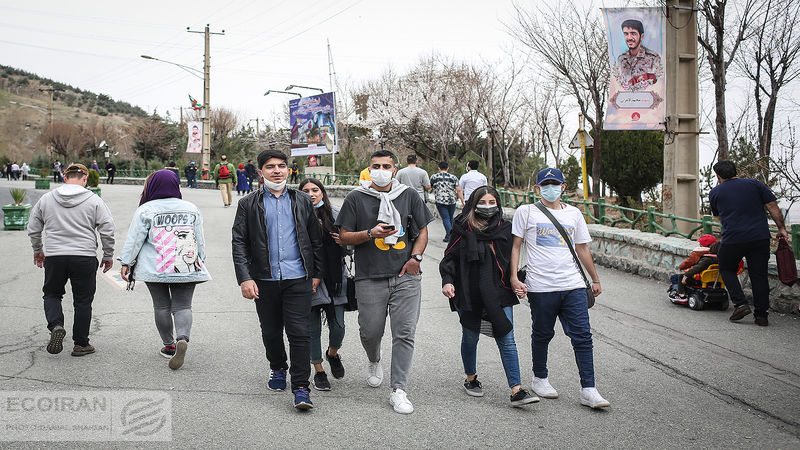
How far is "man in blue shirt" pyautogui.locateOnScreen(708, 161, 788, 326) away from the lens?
7.30 meters

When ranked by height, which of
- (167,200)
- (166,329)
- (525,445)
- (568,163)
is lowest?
(525,445)

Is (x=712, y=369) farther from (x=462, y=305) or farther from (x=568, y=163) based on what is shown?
(x=568, y=163)

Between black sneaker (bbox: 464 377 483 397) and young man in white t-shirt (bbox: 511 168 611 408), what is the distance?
408 mm

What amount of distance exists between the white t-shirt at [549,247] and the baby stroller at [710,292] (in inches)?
155

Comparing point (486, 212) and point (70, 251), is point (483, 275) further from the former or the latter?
point (70, 251)

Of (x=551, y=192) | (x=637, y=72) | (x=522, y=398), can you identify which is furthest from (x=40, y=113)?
(x=522, y=398)

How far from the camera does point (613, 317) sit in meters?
7.91

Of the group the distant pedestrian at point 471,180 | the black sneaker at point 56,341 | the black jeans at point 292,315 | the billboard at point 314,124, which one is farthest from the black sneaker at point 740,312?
the billboard at point 314,124

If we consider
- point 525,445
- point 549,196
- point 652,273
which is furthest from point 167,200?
point 652,273

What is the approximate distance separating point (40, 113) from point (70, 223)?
4211 inches

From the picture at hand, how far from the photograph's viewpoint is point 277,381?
508cm

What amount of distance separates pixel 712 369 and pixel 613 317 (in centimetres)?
222

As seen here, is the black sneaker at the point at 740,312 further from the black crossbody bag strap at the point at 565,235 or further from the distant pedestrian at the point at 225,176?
the distant pedestrian at the point at 225,176

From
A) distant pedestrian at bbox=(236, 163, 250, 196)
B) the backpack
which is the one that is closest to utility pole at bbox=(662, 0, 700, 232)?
the backpack
